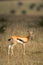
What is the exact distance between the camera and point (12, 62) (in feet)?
31.4

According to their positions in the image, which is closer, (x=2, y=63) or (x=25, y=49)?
(x=2, y=63)

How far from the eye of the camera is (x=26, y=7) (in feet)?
110

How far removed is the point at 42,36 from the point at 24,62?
520cm

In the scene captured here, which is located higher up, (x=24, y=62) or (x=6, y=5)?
(x=24, y=62)

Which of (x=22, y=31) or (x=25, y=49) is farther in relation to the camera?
(x=22, y=31)

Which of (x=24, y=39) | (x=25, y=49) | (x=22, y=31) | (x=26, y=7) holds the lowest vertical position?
(x=26, y=7)

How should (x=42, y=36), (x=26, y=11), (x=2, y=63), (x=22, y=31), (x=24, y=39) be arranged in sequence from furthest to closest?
(x=26, y=11) < (x=22, y=31) < (x=42, y=36) < (x=24, y=39) < (x=2, y=63)

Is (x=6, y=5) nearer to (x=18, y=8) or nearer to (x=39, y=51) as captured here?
(x=18, y=8)

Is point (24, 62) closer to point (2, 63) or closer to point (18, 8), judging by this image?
point (2, 63)

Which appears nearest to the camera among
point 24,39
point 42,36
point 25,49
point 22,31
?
point 24,39

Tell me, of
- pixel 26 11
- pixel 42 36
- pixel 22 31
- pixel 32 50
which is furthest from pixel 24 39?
pixel 26 11

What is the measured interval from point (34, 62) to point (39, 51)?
1550mm

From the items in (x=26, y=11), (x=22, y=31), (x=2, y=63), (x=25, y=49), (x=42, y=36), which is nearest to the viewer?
(x=2, y=63)

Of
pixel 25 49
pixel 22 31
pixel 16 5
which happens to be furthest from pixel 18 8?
pixel 25 49
